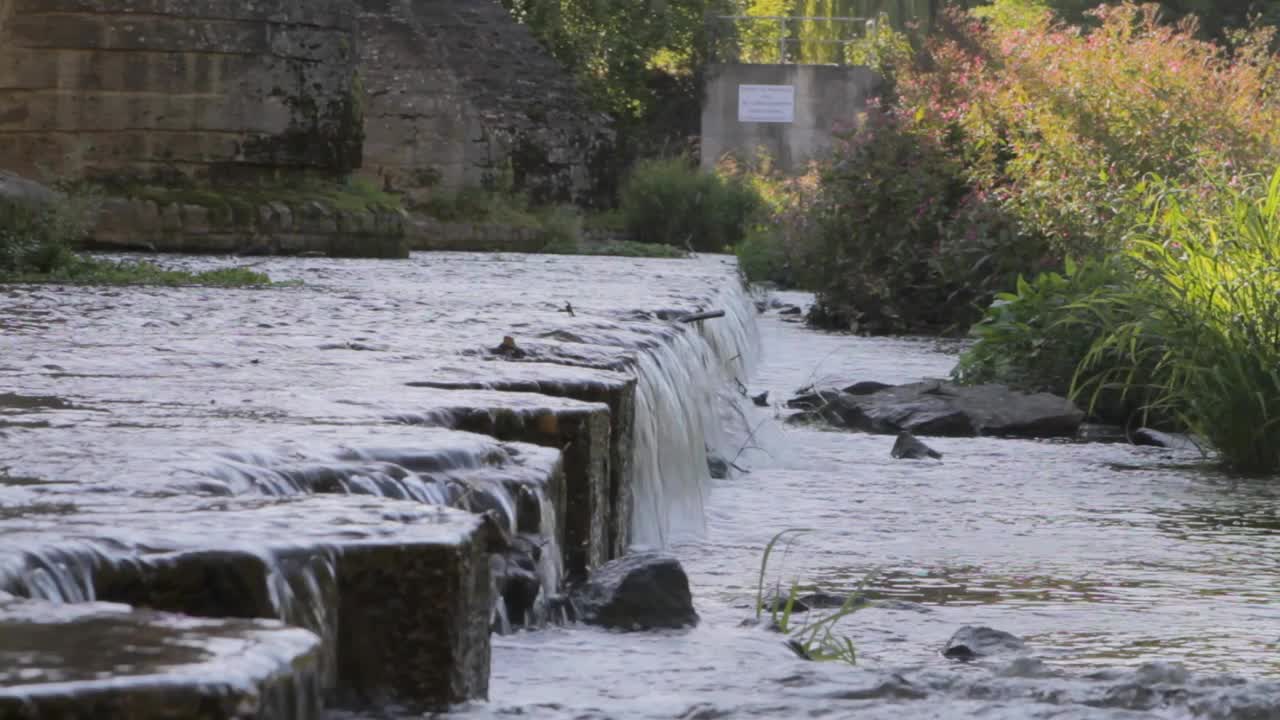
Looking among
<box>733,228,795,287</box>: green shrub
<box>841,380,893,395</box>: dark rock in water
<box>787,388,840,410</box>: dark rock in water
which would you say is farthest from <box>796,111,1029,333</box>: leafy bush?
<box>733,228,795,287</box>: green shrub

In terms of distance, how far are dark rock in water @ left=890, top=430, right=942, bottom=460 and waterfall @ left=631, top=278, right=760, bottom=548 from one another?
22.8 inches

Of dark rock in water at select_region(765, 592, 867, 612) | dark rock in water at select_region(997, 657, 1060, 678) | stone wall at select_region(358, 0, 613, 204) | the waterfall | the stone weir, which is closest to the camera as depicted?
the stone weir

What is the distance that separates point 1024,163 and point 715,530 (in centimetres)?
785

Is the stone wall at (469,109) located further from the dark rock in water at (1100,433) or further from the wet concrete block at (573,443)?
the wet concrete block at (573,443)

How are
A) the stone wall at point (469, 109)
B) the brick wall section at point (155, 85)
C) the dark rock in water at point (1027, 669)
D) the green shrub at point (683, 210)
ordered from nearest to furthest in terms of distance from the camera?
1. the dark rock in water at point (1027, 669)
2. the brick wall section at point (155, 85)
3. the stone wall at point (469, 109)
4. the green shrub at point (683, 210)

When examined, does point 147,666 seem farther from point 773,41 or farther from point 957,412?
point 773,41

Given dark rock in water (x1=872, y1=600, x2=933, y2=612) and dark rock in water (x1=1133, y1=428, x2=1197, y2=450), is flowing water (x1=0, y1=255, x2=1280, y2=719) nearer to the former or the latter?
dark rock in water (x1=872, y1=600, x2=933, y2=612)

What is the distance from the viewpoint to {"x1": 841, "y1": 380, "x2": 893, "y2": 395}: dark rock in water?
349 inches

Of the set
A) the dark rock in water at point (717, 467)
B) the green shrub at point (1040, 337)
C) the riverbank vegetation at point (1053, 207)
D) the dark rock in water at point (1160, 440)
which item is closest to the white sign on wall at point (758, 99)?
the riverbank vegetation at point (1053, 207)

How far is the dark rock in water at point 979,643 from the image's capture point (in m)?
3.18

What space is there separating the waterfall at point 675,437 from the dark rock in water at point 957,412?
676 mm

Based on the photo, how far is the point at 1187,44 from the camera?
1305cm

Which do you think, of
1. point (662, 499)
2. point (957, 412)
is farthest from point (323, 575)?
point (957, 412)

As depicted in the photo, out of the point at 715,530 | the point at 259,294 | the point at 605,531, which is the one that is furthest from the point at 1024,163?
the point at 605,531
